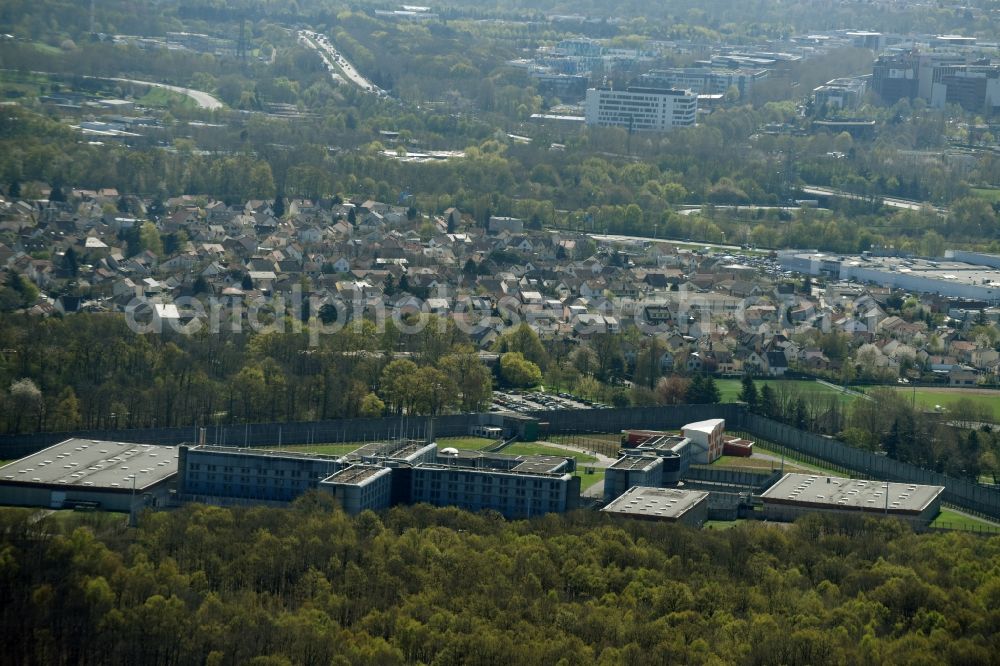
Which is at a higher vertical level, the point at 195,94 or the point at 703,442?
the point at 703,442

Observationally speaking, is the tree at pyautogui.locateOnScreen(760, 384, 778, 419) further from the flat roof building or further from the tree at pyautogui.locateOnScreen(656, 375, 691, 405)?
the flat roof building

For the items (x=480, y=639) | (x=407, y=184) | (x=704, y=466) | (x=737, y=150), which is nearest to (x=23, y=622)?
(x=480, y=639)

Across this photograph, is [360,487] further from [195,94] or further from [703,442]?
→ [195,94]

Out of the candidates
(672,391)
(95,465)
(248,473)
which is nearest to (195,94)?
(672,391)

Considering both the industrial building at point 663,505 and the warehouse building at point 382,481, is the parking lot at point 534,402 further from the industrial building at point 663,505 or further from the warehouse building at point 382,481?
the warehouse building at point 382,481

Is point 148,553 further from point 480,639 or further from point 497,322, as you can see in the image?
point 497,322

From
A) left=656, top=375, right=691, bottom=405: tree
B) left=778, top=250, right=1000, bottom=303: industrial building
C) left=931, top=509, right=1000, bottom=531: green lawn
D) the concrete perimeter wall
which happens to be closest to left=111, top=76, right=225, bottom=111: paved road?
left=778, top=250, right=1000, bottom=303: industrial building
